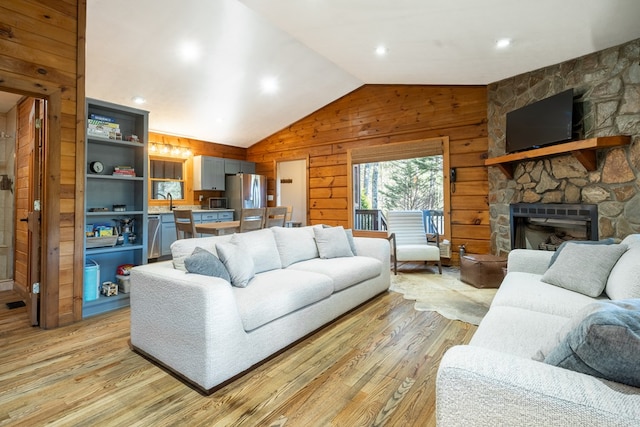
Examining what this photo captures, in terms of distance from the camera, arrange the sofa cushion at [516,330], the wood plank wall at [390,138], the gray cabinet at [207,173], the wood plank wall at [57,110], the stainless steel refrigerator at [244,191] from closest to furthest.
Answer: the sofa cushion at [516,330]
the wood plank wall at [57,110]
the wood plank wall at [390,138]
the gray cabinet at [207,173]
the stainless steel refrigerator at [244,191]

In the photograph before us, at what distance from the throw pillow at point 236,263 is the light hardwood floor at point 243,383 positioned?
0.60 m

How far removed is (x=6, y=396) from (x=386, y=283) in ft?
10.1

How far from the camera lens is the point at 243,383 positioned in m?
1.83

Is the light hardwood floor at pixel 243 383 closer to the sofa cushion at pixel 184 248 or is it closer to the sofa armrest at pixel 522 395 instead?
the sofa cushion at pixel 184 248

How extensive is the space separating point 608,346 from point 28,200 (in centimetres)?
478

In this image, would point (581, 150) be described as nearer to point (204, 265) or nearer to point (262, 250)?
point (262, 250)

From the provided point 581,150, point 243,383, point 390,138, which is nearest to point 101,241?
point 243,383

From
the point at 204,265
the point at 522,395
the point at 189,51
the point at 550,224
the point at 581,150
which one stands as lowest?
the point at 522,395

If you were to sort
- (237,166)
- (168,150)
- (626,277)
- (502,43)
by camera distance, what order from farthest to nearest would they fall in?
(237,166) < (168,150) < (502,43) < (626,277)

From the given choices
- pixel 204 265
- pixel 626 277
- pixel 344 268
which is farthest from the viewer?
pixel 344 268

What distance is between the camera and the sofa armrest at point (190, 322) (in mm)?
1694

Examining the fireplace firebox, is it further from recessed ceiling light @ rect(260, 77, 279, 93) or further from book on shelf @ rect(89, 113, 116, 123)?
book on shelf @ rect(89, 113, 116, 123)

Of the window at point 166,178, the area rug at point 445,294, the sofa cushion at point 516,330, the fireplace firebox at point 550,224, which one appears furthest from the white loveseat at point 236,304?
the window at point 166,178

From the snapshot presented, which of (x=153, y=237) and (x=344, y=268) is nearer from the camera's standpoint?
(x=344, y=268)
